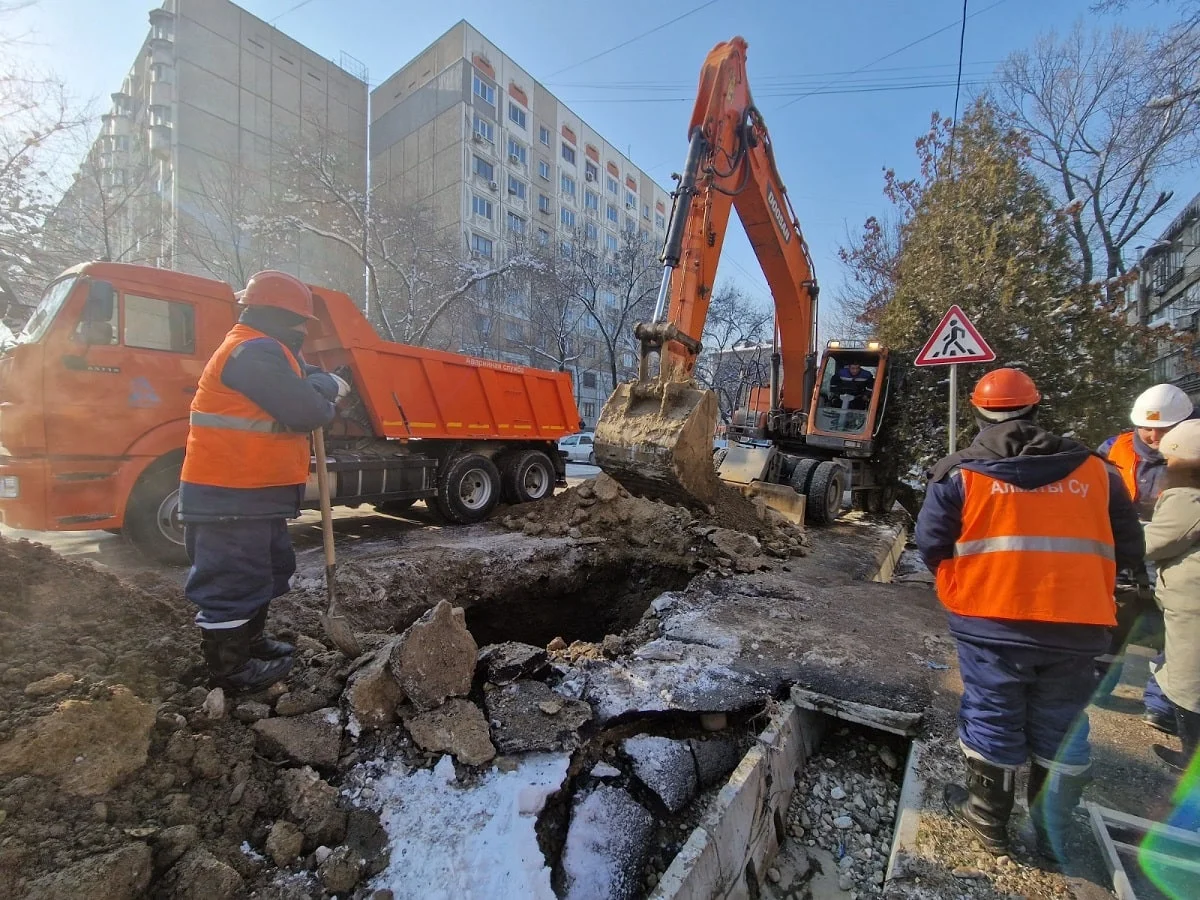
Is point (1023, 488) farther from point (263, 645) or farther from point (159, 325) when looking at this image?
point (159, 325)

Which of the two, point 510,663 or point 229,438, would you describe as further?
point 510,663

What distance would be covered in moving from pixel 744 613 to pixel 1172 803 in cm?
225

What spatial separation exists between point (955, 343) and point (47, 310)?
8064 mm

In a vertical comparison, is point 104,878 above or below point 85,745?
below

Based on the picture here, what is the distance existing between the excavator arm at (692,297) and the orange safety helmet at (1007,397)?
2579 mm

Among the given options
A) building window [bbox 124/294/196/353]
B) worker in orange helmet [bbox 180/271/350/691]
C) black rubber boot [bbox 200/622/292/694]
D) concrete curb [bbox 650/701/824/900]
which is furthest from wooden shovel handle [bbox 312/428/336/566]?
building window [bbox 124/294/196/353]

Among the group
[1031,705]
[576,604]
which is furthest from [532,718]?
[576,604]

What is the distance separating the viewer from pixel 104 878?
4.77 ft

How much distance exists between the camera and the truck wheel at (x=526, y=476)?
311 inches

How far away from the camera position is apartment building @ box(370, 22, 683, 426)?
1261 inches

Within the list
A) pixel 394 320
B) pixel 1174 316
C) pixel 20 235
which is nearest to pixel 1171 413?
pixel 20 235

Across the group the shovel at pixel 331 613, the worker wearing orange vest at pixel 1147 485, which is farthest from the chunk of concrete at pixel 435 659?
the worker wearing orange vest at pixel 1147 485

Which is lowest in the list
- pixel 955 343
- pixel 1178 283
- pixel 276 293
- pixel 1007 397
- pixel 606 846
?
pixel 606 846

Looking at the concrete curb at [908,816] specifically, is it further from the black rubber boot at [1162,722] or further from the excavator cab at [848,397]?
the excavator cab at [848,397]
